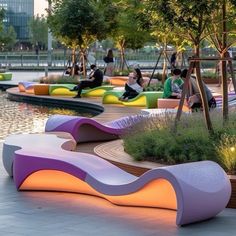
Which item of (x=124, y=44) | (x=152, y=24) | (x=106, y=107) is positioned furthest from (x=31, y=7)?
(x=152, y=24)

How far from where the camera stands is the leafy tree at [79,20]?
27.9 metres

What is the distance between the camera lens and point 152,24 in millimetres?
9719

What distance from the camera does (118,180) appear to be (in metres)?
7.41

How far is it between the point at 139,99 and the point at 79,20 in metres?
9.90

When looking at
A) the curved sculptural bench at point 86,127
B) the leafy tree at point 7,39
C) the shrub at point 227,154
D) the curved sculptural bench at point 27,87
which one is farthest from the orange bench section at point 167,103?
the leafy tree at point 7,39

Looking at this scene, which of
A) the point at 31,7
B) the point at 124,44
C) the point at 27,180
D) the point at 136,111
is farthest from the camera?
the point at 31,7

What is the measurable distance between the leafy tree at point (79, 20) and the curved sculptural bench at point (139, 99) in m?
8.46

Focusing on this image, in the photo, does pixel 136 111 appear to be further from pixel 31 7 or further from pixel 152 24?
pixel 31 7

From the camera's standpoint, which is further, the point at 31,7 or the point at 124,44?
the point at 31,7

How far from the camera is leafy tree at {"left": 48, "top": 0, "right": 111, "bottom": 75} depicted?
27.9 m

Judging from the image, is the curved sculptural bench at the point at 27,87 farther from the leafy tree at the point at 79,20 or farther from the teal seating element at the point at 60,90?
the leafy tree at the point at 79,20

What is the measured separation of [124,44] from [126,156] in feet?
91.7

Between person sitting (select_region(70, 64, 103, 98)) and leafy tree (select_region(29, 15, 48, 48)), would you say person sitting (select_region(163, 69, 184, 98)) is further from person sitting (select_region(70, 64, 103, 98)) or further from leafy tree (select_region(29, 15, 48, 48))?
leafy tree (select_region(29, 15, 48, 48))

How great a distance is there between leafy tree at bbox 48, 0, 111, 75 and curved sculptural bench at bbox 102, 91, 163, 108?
846 cm
